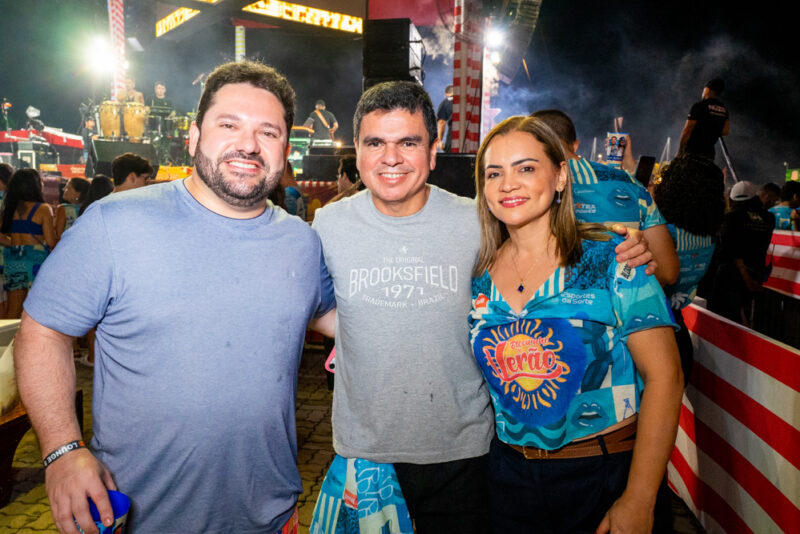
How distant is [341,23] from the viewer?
1412cm

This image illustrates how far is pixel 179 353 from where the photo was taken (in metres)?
1.49

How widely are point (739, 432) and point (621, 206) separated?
134cm

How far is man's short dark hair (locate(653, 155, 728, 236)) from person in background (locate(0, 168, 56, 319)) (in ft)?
21.2

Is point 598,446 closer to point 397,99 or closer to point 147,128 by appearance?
point 397,99

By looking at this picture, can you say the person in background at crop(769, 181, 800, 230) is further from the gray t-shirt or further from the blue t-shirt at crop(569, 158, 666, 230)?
the gray t-shirt

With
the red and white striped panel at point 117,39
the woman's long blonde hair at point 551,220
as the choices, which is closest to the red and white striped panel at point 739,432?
the woman's long blonde hair at point 551,220

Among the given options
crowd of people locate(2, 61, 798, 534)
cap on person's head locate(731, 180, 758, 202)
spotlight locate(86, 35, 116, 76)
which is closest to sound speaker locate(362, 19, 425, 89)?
cap on person's head locate(731, 180, 758, 202)

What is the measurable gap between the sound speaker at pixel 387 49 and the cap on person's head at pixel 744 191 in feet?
15.6

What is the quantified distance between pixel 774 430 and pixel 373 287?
6.60ft

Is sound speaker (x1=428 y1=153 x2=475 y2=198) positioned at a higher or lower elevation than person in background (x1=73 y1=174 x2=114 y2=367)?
higher

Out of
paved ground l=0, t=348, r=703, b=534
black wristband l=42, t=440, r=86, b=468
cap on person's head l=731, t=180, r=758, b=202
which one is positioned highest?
cap on person's head l=731, t=180, r=758, b=202

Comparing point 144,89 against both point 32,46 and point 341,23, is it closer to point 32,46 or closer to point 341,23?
point 32,46

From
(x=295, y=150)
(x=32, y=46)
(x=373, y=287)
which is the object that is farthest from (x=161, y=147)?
(x=373, y=287)

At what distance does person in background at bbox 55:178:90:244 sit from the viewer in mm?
6137
